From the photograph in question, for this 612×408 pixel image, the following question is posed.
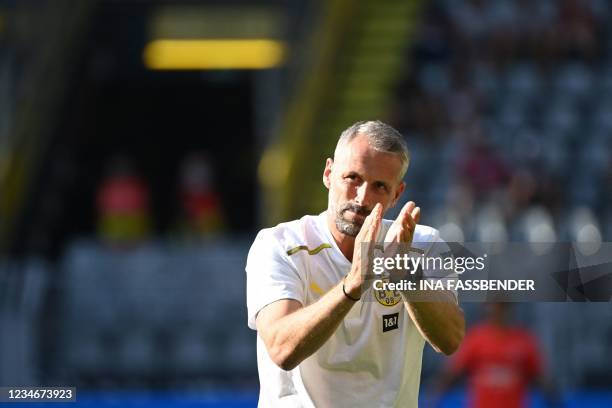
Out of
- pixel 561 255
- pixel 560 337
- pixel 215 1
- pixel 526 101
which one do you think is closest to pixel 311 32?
pixel 215 1

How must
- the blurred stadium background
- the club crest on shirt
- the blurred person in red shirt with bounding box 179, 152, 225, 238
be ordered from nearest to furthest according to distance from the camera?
the club crest on shirt, the blurred stadium background, the blurred person in red shirt with bounding box 179, 152, 225, 238

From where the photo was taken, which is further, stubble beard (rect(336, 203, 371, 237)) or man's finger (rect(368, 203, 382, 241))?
stubble beard (rect(336, 203, 371, 237))

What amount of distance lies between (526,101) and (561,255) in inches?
520

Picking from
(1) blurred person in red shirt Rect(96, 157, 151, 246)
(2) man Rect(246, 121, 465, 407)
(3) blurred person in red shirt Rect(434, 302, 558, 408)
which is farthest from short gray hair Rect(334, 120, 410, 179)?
(1) blurred person in red shirt Rect(96, 157, 151, 246)

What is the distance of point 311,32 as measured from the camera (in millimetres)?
18516

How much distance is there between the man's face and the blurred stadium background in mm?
8706

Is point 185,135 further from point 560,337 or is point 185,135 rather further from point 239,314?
point 560,337

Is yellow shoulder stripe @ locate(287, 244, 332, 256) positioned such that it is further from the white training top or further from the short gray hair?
the short gray hair

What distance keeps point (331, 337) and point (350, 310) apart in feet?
0.79

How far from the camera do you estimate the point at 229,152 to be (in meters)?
22.3

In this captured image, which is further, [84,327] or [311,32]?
[311,32]

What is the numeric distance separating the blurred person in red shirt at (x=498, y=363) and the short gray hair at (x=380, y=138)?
18.0 feet

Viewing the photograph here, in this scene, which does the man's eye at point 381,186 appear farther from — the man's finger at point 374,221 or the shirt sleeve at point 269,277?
the shirt sleeve at point 269,277

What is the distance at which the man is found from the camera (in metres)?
4.41
